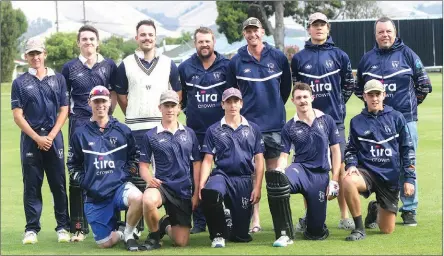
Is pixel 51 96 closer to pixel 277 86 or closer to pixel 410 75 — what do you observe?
pixel 277 86

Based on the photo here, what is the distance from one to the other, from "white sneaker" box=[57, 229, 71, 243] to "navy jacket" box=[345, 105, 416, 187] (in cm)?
303

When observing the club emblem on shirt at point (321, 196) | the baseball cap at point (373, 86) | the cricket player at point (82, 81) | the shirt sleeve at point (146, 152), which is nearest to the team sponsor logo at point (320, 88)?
the baseball cap at point (373, 86)

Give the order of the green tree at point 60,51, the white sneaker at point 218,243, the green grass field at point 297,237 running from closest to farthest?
the green grass field at point 297,237 < the white sneaker at point 218,243 < the green tree at point 60,51

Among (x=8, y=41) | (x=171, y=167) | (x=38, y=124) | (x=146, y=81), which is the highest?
(x=8, y=41)

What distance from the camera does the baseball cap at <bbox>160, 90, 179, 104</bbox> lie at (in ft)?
26.8

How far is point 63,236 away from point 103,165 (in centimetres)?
103

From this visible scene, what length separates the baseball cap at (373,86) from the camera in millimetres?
8477

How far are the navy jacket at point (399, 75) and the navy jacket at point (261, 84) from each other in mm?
1041

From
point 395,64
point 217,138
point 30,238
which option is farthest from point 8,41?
point 217,138

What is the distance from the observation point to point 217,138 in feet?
27.5

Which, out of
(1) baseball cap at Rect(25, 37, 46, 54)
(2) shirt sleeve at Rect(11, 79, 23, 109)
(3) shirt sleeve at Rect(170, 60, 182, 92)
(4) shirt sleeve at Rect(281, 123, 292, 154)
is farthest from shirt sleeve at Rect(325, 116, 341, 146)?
(2) shirt sleeve at Rect(11, 79, 23, 109)

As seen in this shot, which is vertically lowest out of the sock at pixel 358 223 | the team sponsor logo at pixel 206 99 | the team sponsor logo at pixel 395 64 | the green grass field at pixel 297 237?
the green grass field at pixel 297 237

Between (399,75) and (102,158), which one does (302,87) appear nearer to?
(399,75)

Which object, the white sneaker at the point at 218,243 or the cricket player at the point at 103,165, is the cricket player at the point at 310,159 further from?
the cricket player at the point at 103,165
